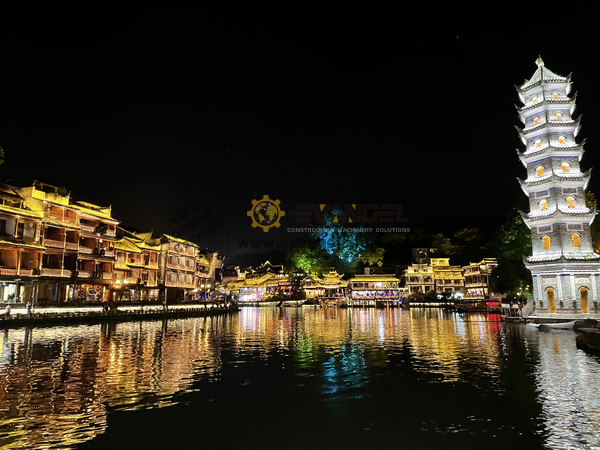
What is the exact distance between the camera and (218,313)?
2256 inches

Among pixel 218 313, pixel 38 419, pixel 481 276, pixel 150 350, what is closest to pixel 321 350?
pixel 150 350

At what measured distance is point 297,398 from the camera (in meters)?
10.6

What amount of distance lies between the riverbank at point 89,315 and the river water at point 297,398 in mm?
13562

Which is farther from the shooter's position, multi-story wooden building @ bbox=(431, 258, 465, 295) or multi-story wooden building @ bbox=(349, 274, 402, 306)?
multi-story wooden building @ bbox=(431, 258, 465, 295)

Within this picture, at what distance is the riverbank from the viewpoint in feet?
97.9

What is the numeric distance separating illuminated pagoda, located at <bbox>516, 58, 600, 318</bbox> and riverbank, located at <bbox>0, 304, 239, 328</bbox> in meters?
38.3

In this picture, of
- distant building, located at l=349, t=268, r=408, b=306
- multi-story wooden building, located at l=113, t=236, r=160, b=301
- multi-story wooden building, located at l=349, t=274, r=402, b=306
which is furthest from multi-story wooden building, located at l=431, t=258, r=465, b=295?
multi-story wooden building, located at l=113, t=236, r=160, b=301

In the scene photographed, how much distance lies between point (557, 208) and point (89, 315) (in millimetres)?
42221

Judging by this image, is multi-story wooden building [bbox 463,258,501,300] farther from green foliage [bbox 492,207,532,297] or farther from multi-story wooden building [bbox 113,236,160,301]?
multi-story wooden building [bbox 113,236,160,301]

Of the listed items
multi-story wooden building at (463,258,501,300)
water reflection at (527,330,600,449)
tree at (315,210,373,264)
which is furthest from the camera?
tree at (315,210,373,264)

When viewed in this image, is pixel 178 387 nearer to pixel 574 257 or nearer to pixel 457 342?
pixel 457 342

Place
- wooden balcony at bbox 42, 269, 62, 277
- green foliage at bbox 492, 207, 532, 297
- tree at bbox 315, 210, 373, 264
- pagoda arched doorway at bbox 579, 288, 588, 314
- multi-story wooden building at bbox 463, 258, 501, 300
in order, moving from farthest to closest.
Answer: tree at bbox 315, 210, 373, 264
multi-story wooden building at bbox 463, 258, 501, 300
green foliage at bbox 492, 207, 532, 297
wooden balcony at bbox 42, 269, 62, 277
pagoda arched doorway at bbox 579, 288, 588, 314

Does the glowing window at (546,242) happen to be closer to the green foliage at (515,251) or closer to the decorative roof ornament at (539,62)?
the green foliage at (515,251)

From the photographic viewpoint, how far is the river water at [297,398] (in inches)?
302
